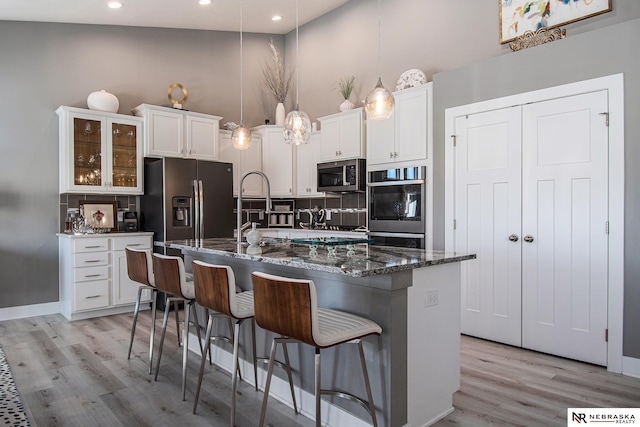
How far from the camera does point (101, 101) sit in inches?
195

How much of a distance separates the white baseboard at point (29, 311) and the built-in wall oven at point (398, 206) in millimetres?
3859

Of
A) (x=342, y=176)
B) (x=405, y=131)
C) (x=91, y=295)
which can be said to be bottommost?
(x=91, y=295)

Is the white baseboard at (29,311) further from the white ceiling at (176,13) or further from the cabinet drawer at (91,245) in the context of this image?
the white ceiling at (176,13)

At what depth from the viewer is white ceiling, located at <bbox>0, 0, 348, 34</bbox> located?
4.55m

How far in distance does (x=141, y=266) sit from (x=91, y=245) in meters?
1.86

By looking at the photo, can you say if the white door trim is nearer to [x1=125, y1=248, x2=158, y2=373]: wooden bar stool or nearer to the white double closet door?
the white double closet door

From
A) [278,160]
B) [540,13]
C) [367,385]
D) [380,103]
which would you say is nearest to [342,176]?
[278,160]

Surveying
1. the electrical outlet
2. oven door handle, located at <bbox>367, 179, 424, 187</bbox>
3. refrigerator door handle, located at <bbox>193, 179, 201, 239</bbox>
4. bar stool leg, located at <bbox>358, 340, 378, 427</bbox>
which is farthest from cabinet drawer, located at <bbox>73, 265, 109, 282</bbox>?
the electrical outlet

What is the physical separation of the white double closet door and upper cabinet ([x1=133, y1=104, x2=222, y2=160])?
3320mm

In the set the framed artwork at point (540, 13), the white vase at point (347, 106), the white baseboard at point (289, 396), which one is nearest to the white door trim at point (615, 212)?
the framed artwork at point (540, 13)

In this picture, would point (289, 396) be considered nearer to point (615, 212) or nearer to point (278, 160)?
point (615, 212)

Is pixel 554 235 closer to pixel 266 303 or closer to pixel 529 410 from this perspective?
pixel 529 410

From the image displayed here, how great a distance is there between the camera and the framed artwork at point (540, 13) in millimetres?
3527

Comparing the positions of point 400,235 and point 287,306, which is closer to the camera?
point 287,306
